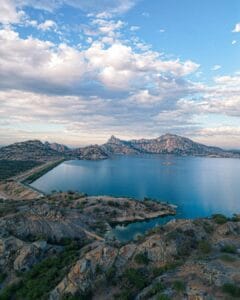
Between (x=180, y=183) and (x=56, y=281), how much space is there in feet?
436

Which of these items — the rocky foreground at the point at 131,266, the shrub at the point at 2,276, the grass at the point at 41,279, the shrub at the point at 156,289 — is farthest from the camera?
the shrub at the point at 2,276

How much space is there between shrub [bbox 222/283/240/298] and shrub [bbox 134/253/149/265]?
32.6 feet

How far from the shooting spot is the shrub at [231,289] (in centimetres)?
2528

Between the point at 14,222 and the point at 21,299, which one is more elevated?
the point at 14,222

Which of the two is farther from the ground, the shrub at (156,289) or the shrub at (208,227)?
the shrub at (208,227)

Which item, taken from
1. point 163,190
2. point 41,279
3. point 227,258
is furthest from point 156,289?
point 163,190

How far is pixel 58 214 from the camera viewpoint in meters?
66.8

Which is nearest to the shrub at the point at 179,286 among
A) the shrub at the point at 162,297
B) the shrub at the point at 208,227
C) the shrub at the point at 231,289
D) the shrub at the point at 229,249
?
the shrub at the point at 162,297

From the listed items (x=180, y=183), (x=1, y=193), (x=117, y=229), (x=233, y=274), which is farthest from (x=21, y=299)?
(x=180, y=183)

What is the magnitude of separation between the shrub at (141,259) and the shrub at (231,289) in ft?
32.6

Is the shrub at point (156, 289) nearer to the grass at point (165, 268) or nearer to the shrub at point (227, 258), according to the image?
the grass at point (165, 268)

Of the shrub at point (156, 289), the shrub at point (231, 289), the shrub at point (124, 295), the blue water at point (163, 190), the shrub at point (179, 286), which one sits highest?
the shrub at point (231, 289)

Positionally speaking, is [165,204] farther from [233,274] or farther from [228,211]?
[233,274]

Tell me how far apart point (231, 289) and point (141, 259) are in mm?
11065
